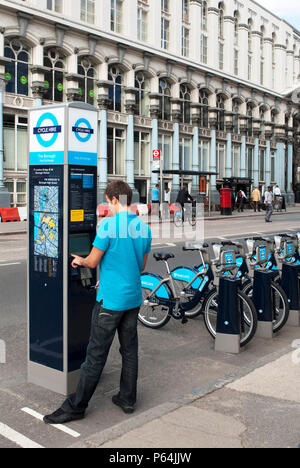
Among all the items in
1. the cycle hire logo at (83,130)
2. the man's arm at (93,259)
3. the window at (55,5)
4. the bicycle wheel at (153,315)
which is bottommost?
the bicycle wheel at (153,315)

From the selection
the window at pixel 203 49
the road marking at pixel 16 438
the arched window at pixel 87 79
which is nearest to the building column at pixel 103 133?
the arched window at pixel 87 79

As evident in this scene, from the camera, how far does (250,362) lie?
5895 mm

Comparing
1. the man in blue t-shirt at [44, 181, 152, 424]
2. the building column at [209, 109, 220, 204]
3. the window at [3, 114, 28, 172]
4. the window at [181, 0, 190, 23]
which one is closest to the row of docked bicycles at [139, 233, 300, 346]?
the man in blue t-shirt at [44, 181, 152, 424]

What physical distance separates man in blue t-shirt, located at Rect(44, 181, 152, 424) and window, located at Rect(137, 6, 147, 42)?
34.9 m

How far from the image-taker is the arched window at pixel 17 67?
28359 millimetres

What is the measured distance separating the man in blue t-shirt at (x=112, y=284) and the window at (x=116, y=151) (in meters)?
30.9

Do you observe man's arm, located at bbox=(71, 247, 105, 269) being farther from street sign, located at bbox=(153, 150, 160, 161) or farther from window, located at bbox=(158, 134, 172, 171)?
window, located at bbox=(158, 134, 172, 171)

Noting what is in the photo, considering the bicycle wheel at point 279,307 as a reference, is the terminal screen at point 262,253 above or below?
above

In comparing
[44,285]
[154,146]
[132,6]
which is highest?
[132,6]

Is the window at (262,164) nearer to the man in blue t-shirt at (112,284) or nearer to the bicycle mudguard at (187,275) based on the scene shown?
Result: the bicycle mudguard at (187,275)

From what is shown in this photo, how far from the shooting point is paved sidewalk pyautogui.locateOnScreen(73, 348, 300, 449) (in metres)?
3.79

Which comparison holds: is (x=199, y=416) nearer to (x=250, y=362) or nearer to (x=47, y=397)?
(x=47, y=397)

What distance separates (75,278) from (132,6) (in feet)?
113

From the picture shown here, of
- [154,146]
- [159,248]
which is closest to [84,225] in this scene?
[159,248]
